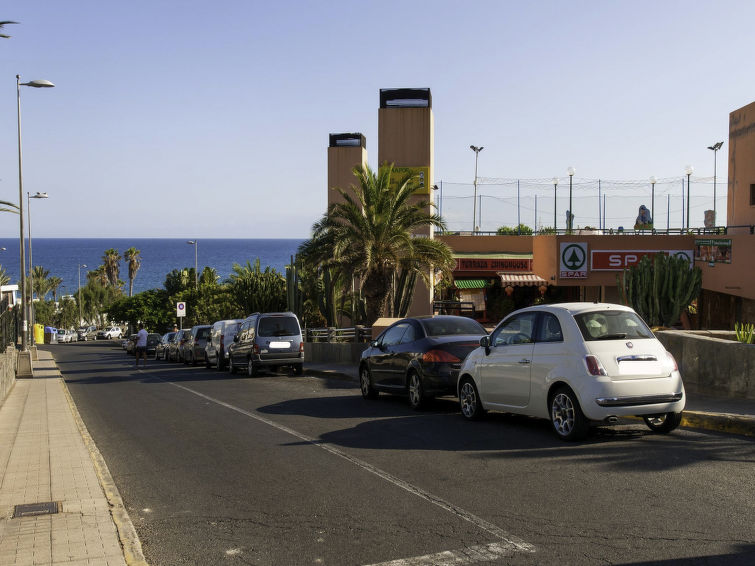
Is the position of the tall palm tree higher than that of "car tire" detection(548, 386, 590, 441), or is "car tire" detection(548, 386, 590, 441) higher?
the tall palm tree

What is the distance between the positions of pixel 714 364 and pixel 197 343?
1063 inches

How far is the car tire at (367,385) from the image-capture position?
15.7 metres

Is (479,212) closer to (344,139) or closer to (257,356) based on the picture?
(344,139)

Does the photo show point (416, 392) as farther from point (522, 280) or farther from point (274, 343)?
point (522, 280)

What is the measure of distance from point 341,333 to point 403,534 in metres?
24.6

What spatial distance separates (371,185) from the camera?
92.8ft

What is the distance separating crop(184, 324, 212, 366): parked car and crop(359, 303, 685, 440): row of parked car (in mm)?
25222

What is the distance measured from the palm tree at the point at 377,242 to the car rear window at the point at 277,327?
3033 mm

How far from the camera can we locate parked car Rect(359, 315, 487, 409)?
13.3 meters

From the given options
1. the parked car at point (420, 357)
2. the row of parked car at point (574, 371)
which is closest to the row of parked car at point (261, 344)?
the parked car at point (420, 357)

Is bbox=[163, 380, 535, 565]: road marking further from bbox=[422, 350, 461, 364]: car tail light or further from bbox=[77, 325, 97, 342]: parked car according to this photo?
bbox=[77, 325, 97, 342]: parked car

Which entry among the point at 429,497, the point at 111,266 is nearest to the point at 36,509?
the point at 429,497

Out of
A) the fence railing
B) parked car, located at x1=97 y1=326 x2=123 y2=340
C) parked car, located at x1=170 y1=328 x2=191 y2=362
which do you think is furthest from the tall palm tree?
the fence railing

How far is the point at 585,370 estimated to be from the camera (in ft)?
31.1
